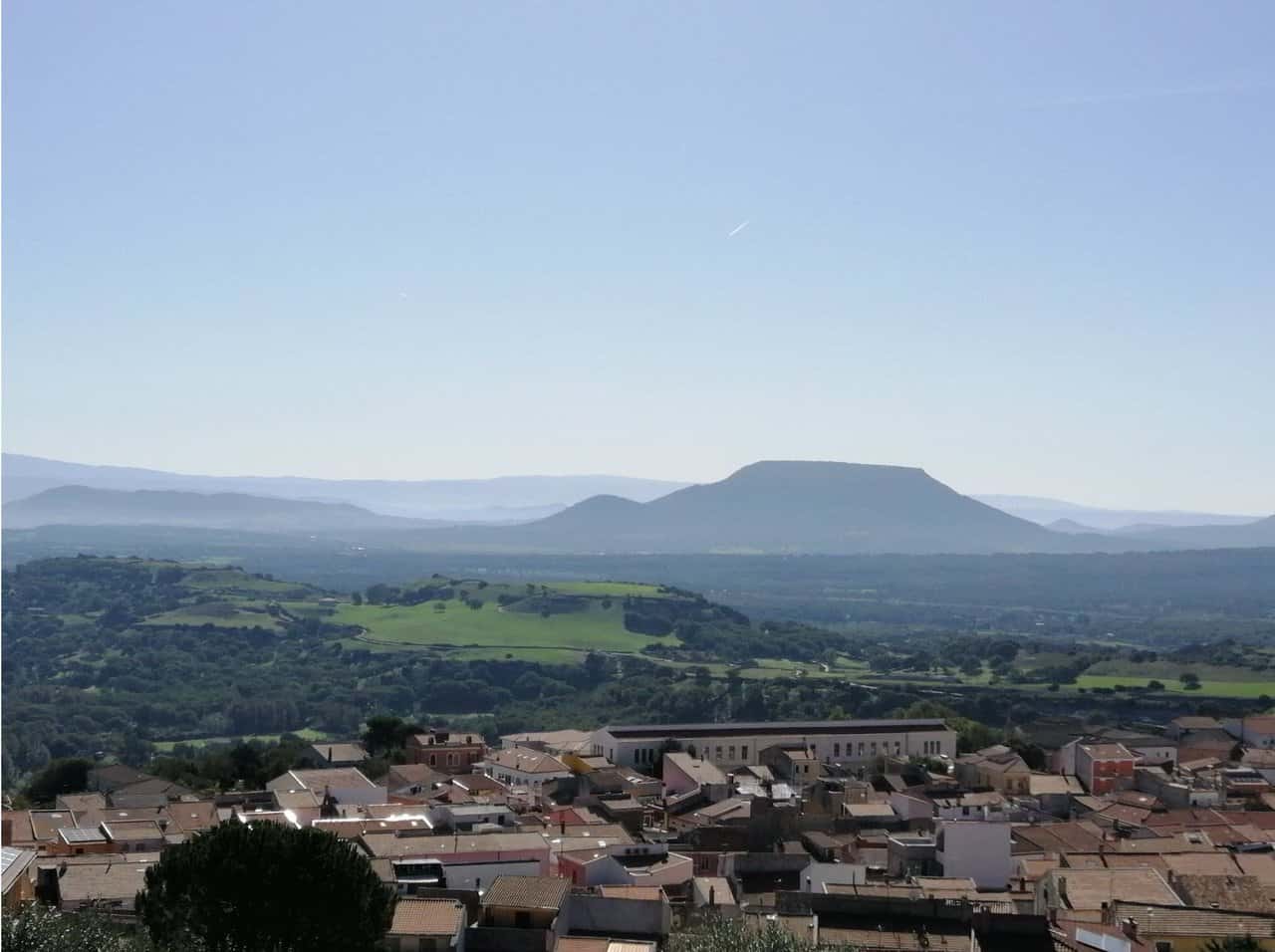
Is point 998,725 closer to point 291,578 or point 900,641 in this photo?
point 900,641

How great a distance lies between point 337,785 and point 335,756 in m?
9.35

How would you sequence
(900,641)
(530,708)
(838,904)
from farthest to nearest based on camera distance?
(900,641) < (530,708) < (838,904)

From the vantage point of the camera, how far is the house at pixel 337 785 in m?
31.8

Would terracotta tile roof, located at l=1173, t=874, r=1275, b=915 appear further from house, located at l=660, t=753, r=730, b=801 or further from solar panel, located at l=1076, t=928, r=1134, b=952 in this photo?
house, located at l=660, t=753, r=730, b=801

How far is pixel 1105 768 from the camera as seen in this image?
38.0m

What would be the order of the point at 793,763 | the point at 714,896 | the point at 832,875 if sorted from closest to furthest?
1. the point at 714,896
2. the point at 832,875
3. the point at 793,763

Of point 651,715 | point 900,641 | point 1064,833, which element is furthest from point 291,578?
point 1064,833

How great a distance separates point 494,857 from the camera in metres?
22.8

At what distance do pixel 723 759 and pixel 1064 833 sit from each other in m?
15.0

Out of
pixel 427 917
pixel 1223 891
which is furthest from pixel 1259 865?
pixel 427 917

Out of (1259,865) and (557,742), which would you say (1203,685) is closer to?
(557,742)

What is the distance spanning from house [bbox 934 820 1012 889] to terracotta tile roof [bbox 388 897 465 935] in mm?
8927

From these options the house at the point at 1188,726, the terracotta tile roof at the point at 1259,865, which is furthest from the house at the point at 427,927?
the house at the point at 1188,726

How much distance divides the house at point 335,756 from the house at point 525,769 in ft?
11.9
